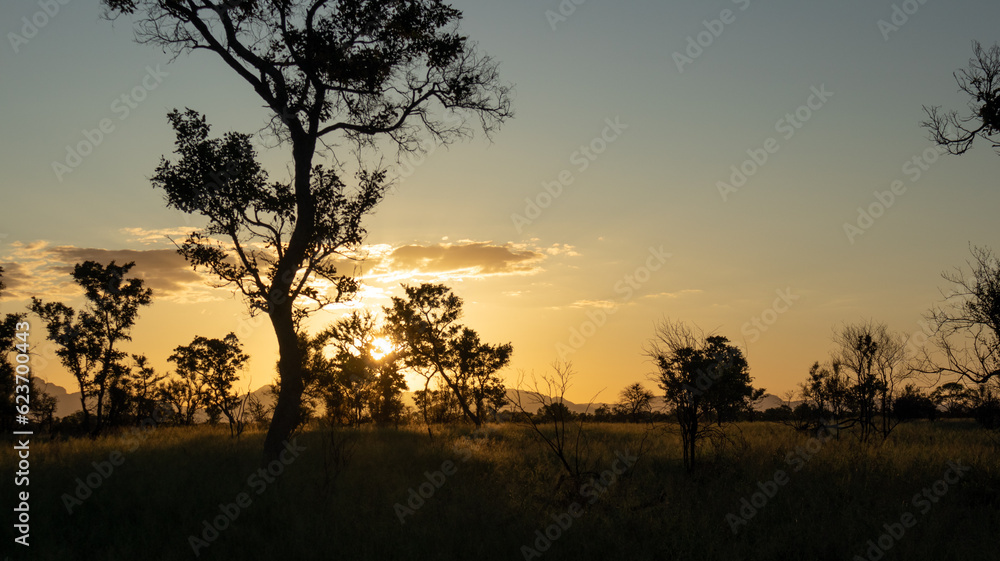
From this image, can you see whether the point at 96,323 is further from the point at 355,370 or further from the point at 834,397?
the point at 834,397

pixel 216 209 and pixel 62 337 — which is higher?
pixel 216 209

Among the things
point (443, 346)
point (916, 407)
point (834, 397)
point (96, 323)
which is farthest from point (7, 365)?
point (916, 407)

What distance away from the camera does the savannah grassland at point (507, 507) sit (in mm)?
8523

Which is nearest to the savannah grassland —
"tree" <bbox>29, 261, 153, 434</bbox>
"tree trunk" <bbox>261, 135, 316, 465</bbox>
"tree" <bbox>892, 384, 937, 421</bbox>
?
"tree trunk" <bbox>261, 135, 316, 465</bbox>

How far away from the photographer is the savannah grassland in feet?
28.0

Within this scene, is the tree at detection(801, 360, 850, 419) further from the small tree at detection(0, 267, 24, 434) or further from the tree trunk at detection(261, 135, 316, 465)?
the small tree at detection(0, 267, 24, 434)

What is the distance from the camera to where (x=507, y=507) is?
404 inches

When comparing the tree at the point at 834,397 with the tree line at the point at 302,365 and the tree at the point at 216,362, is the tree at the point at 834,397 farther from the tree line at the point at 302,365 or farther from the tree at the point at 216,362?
the tree at the point at 216,362

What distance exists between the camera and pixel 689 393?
13.9 meters

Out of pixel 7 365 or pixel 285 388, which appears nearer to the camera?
pixel 285 388

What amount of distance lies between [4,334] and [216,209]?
2781cm

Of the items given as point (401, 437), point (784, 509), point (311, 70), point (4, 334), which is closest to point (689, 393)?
point (784, 509)

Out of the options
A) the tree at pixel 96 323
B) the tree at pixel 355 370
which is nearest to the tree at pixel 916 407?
the tree at pixel 355 370

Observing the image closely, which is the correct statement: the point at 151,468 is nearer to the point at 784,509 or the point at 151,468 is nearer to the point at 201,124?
the point at 201,124
